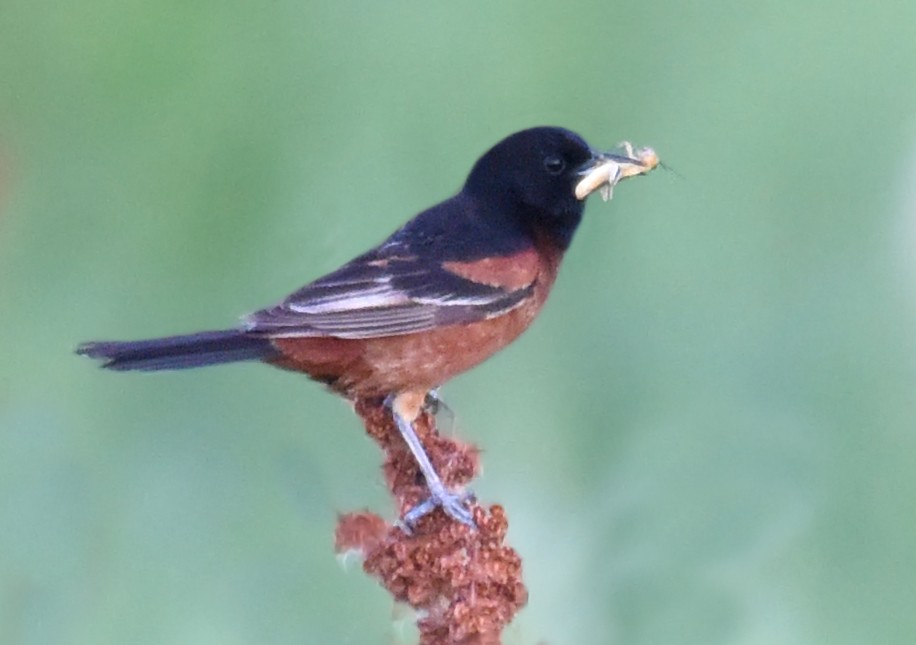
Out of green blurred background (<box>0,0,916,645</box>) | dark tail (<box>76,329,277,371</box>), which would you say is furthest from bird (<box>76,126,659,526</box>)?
green blurred background (<box>0,0,916,645</box>)

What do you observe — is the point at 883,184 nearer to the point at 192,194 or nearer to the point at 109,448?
the point at 192,194

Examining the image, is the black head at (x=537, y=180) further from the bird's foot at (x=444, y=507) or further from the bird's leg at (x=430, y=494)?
the bird's foot at (x=444, y=507)

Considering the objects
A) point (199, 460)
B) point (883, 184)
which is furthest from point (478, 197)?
point (883, 184)

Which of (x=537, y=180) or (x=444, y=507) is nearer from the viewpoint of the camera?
(x=444, y=507)

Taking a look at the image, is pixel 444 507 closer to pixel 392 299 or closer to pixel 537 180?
pixel 392 299

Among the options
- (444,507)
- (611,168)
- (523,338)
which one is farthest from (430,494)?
(523,338)

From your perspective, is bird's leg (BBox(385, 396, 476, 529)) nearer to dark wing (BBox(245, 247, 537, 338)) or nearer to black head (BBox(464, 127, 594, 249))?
dark wing (BBox(245, 247, 537, 338))
